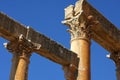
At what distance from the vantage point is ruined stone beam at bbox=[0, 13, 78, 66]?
1934cm

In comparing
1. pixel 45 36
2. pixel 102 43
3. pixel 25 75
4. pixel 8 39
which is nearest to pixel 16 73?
pixel 25 75

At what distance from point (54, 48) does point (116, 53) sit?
716 cm

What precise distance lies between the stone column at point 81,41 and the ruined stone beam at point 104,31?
35.1 inches

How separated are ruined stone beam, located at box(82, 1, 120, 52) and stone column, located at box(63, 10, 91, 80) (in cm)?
89

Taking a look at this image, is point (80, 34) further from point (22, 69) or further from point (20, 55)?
point (22, 69)

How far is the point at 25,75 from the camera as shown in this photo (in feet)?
63.8

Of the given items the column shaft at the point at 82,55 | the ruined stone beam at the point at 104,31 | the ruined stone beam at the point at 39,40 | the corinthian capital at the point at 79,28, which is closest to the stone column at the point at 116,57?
the ruined stone beam at the point at 104,31

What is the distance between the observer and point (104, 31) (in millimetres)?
24922

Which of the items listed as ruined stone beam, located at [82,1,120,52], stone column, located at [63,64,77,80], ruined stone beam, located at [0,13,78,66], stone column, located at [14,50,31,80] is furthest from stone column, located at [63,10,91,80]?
stone column, located at [14,50,31,80]

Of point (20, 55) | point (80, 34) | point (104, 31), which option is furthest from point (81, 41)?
point (20, 55)

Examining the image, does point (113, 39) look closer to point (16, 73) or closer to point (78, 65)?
point (78, 65)

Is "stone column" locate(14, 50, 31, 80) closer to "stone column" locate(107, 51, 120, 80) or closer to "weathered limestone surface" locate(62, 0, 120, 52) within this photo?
"weathered limestone surface" locate(62, 0, 120, 52)

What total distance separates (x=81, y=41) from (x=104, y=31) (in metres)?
3.15

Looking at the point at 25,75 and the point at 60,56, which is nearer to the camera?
the point at 25,75
